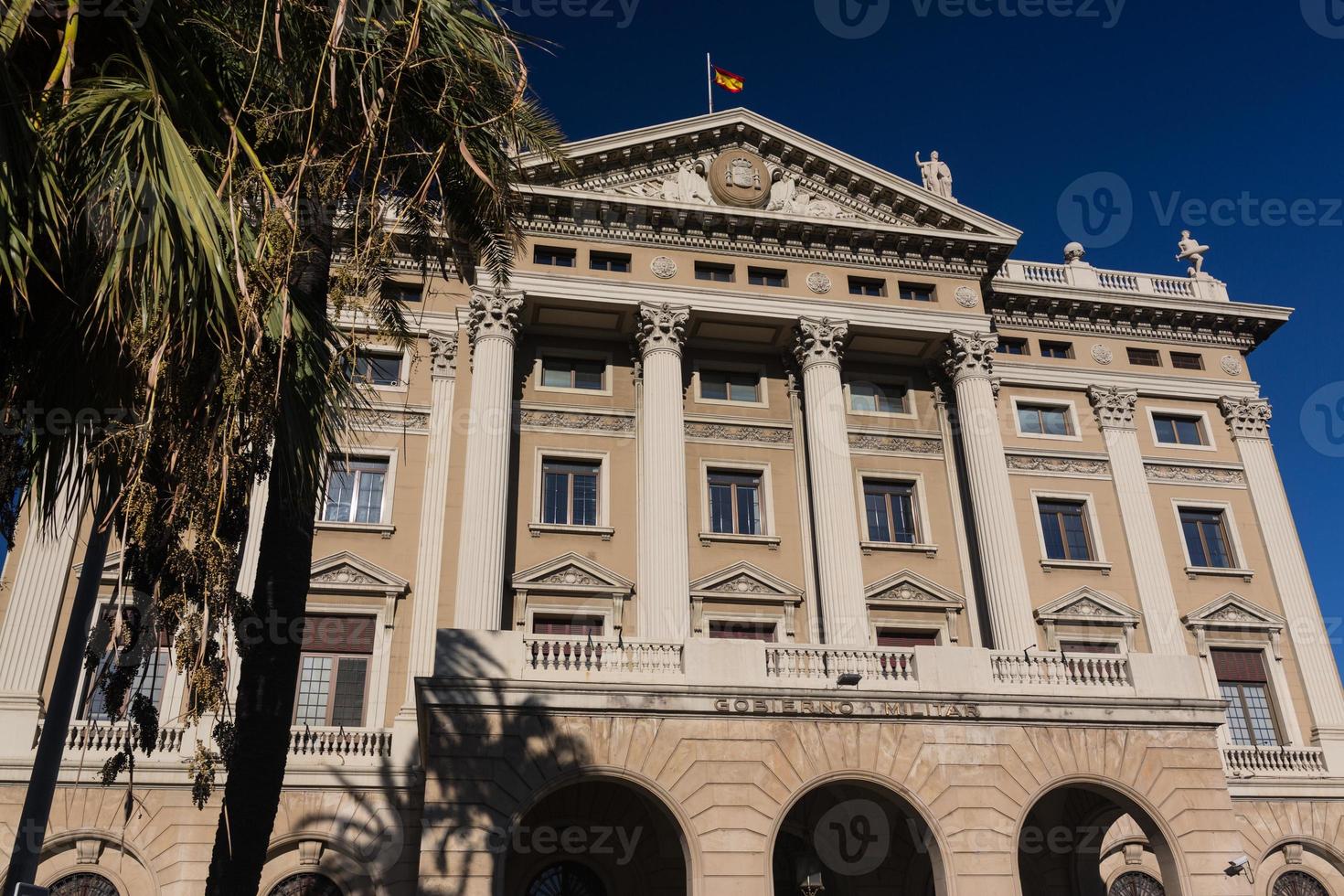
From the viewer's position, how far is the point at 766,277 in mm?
32844

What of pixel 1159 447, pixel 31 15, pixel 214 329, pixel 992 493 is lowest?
pixel 214 329

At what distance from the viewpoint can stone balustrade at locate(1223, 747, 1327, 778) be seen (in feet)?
94.3

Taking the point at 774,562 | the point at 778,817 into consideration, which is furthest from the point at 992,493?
the point at 778,817

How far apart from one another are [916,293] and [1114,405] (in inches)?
302

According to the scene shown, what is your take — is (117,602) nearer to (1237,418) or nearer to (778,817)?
(778,817)

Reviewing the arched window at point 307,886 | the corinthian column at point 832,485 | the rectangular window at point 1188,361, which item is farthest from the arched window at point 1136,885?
the arched window at point 307,886

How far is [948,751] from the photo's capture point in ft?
62.7

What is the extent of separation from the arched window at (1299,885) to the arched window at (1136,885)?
339 cm

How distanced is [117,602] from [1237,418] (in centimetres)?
3610

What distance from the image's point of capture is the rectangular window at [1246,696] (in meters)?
30.6

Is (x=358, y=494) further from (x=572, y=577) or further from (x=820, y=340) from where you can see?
(x=820, y=340)

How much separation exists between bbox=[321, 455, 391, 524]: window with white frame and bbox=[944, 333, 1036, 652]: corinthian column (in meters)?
16.7

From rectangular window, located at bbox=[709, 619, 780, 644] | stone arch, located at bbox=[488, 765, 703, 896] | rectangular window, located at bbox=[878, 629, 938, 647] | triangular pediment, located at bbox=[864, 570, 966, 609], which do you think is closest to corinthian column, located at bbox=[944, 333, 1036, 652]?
triangular pediment, located at bbox=[864, 570, 966, 609]

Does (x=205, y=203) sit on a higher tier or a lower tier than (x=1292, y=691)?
lower
